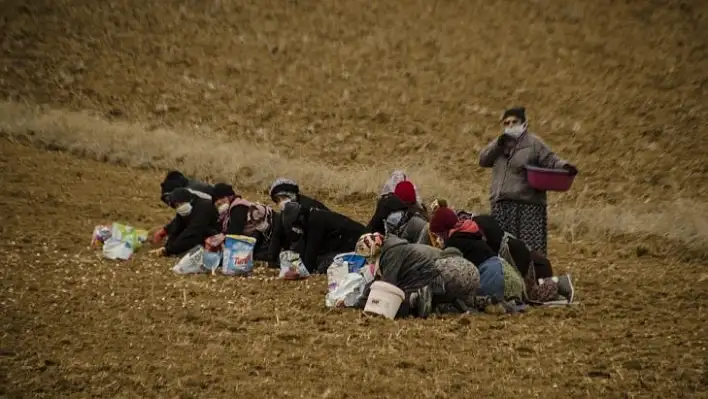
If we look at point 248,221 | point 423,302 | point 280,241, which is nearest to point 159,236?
point 248,221

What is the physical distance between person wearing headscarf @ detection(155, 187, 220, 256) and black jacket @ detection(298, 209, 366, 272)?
116 centimetres

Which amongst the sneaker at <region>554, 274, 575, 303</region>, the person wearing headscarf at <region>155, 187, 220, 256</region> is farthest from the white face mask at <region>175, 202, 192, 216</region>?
the sneaker at <region>554, 274, 575, 303</region>

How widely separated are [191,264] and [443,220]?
265 centimetres

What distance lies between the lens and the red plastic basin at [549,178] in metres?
8.64

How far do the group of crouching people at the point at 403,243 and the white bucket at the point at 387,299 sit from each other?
0.10 m

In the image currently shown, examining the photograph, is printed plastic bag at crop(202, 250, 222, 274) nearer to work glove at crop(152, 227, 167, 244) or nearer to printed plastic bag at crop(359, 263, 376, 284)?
work glove at crop(152, 227, 167, 244)

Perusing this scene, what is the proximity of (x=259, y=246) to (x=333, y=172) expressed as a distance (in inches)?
269

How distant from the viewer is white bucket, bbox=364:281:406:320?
294 inches

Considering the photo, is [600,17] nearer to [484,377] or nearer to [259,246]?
[259,246]

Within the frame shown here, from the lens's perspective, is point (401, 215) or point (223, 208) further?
point (223, 208)

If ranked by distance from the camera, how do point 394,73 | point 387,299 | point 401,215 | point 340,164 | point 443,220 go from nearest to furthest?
point 387,299 < point 443,220 < point 401,215 < point 340,164 < point 394,73

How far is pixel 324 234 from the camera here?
9.37m

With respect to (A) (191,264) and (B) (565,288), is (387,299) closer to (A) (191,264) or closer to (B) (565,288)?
(B) (565,288)

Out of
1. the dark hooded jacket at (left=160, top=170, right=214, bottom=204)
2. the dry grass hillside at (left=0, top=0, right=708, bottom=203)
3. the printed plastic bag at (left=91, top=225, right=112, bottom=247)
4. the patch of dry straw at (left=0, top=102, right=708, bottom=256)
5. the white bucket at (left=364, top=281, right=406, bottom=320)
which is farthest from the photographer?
the dry grass hillside at (left=0, top=0, right=708, bottom=203)
